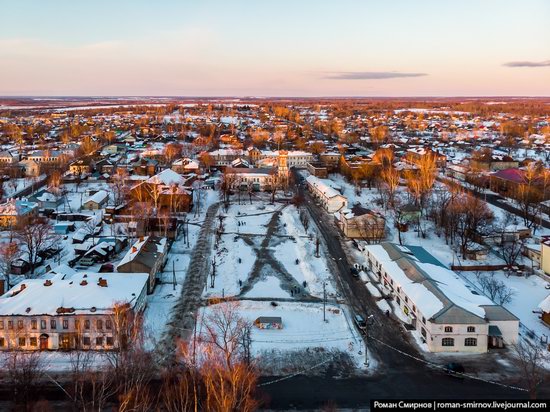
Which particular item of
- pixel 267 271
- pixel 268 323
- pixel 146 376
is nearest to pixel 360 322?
pixel 268 323

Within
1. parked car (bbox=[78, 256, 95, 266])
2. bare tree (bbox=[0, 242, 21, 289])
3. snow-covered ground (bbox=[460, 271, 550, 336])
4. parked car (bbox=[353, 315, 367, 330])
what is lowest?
snow-covered ground (bbox=[460, 271, 550, 336])

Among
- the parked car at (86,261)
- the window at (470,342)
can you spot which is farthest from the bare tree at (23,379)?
the window at (470,342)

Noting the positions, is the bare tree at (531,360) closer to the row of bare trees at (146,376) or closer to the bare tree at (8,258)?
the row of bare trees at (146,376)

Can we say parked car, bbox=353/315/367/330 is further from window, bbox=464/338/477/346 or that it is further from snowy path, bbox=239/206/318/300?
window, bbox=464/338/477/346

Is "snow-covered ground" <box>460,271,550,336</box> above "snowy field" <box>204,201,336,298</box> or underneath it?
underneath

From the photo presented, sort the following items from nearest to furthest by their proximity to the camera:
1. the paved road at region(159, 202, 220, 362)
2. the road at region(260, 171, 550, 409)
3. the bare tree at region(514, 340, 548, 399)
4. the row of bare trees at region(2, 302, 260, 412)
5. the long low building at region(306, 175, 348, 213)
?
the row of bare trees at region(2, 302, 260, 412) < the road at region(260, 171, 550, 409) < the bare tree at region(514, 340, 548, 399) < the paved road at region(159, 202, 220, 362) < the long low building at region(306, 175, 348, 213)

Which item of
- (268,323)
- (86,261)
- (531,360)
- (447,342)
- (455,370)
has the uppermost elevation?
(531,360)

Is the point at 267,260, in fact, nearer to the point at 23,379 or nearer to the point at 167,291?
the point at 167,291

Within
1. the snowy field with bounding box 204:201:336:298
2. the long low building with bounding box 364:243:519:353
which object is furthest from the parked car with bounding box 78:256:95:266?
the long low building with bounding box 364:243:519:353
